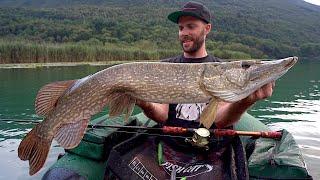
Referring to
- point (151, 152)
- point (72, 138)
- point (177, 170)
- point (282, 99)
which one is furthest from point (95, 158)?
point (282, 99)

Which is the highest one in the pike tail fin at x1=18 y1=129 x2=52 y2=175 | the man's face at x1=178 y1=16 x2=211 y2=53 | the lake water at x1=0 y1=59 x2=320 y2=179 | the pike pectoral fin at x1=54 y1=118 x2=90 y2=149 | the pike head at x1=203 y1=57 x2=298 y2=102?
the man's face at x1=178 y1=16 x2=211 y2=53

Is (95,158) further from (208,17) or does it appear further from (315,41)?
(315,41)

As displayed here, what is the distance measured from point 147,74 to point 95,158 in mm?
1348

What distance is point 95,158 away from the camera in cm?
416

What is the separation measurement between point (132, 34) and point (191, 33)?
45031mm

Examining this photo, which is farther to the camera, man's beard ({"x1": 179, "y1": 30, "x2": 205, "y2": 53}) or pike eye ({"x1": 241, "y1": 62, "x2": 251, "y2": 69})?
man's beard ({"x1": 179, "y1": 30, "x2": 205, "y2": 53})

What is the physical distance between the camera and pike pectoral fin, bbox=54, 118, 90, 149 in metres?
3.05

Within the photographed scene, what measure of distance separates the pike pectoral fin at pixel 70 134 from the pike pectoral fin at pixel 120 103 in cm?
25

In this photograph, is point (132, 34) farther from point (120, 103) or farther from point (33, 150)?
point (33, 150)

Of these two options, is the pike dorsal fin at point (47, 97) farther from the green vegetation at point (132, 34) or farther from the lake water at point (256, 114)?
the green vegetation at point (132, 34)

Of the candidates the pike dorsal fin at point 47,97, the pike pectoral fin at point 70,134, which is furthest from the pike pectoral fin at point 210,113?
the pike dorsal fin at point 47,97

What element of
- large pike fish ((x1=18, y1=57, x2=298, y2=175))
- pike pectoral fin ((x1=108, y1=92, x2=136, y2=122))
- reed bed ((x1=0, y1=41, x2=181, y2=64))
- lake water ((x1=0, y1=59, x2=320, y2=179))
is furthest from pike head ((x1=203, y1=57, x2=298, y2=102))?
reed bed ((x1=0, y1=41, x2=181, y2=64))

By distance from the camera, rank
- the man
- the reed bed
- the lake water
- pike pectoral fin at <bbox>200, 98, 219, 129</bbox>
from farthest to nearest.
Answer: the reed bed → the lake water → the man → pike pectoral fin at <bbox>200, 98, 219, 129</bbox>

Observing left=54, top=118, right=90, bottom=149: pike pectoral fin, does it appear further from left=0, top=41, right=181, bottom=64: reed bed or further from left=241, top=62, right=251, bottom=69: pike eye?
left=0, top=41, right=181, bottom=64: reed bed
